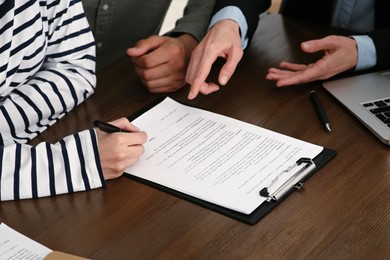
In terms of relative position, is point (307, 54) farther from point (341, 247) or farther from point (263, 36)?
point (341, 247)

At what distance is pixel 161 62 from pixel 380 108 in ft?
1.50

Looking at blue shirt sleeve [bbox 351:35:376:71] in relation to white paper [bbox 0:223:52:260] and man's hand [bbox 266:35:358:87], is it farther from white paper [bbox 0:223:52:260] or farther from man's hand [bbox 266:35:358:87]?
white paper [bbox 0:223:52:260]

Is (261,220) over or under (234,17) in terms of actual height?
under

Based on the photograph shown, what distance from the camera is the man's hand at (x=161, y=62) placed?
1.30m

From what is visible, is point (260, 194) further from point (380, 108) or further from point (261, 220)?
point (380, 108)

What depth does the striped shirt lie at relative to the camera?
1007 millimetres

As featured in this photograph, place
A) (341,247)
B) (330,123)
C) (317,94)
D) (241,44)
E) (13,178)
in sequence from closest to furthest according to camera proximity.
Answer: (341,247) → (13,178) → (330,123) → (317,94) → (241,44)

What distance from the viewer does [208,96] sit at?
127 cm

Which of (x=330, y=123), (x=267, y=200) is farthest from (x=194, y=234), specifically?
(x=330, y=123)

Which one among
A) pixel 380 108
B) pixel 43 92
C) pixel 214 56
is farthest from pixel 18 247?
pixel 380 108

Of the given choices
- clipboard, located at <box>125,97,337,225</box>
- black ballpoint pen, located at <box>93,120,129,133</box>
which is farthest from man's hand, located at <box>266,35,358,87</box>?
black ballpoint pen, located at <box>93,120,129,133</box>

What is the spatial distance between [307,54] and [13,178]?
0.71m

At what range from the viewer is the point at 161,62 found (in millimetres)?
1331

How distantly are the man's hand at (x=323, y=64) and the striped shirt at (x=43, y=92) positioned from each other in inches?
15.3
